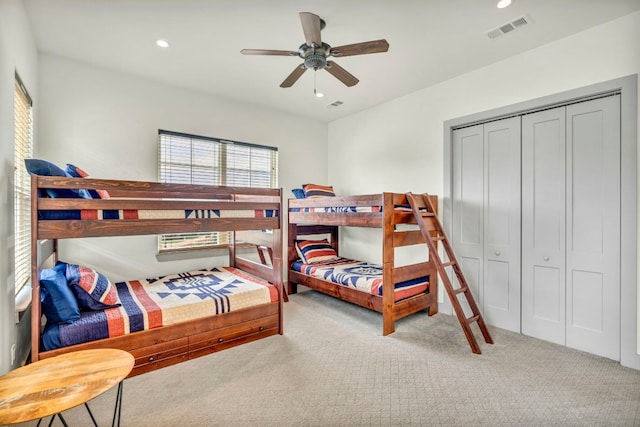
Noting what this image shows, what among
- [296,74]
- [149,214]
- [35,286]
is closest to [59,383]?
[35,286]

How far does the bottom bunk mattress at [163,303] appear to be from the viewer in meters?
2.19

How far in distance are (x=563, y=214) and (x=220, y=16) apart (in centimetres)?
357

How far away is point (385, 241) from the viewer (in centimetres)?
314

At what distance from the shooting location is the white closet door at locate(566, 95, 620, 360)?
8.51 feet

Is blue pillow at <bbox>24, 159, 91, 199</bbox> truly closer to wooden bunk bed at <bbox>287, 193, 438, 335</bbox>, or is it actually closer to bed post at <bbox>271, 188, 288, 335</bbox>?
bed post at <bbox>271, 188, 288, 335</bbox>

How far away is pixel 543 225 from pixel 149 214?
12.1 ft

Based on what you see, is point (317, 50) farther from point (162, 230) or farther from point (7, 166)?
point (7, 166)

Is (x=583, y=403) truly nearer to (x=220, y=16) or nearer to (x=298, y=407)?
(x=298, y=407)

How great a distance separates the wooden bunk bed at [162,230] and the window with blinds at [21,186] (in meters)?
0.14

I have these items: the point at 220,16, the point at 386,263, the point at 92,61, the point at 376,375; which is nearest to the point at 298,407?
the point at 376,375

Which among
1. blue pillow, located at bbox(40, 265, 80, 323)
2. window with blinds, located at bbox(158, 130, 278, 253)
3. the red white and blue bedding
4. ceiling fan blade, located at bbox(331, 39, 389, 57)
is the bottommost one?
blue pillow, located at bbox(40, 265, 80, 323)

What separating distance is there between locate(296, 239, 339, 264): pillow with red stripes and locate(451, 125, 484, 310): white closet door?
187 centimetres

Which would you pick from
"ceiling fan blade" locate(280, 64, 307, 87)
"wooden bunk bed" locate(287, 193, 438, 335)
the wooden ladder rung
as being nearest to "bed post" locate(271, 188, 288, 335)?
"wooden bunk bed" locate(287, 193, 438, 335)

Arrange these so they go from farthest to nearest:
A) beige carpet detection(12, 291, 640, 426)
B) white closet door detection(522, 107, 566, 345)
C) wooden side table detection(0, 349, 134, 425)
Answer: white closet door detection(522, 107, 566, 345), beige carpet detection(12, 291, 640, 426), wooden side table detection(0, 349, 134, 425)
